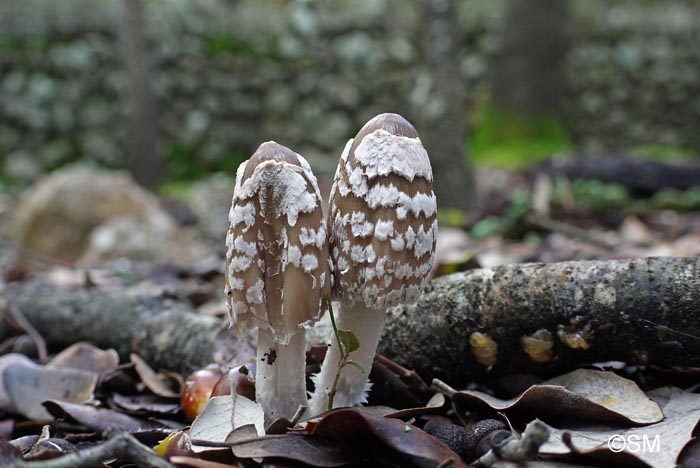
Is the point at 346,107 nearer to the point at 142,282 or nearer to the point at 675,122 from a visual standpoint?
the point at 675,122

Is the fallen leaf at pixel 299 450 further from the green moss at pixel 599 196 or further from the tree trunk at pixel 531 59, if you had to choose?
the tree trunk at pixel 531 59

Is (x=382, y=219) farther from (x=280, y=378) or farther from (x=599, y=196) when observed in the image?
(x=599, y=196)

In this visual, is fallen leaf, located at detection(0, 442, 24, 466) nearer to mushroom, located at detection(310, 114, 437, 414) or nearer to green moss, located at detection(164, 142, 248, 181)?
mushroom, located at detection(310, 114, 437, 414)

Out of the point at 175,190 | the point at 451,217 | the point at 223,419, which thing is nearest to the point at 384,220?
the point at 223,419

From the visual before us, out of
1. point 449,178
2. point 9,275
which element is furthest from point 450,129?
point 9,275

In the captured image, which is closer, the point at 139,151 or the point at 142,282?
the point at 142,282
